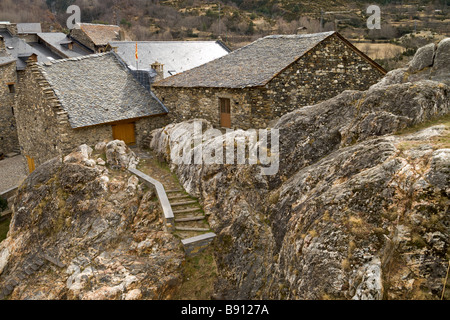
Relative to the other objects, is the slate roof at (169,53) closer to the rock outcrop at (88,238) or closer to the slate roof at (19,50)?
the rock outcrop at (88,238)

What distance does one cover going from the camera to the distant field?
34656mm

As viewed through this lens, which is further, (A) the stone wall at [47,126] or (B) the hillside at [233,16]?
(B) the hillside at [233,16]

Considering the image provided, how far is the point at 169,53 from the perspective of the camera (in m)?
27.4

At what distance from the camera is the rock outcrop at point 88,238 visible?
11.4 metres

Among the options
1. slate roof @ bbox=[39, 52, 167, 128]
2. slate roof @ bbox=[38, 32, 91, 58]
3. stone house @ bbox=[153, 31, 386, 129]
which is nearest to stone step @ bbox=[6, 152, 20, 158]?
slate roof @ bbox=[38, 32, 91, 58]

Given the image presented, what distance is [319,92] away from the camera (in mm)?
17641

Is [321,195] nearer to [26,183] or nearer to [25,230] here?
[25,230]

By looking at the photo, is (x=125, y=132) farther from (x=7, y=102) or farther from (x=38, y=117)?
(x=7, y=102)

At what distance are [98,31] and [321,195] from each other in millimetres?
45374

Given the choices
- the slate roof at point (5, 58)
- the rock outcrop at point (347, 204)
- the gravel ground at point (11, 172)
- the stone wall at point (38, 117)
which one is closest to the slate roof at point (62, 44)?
the slate roof at point (5, 58)

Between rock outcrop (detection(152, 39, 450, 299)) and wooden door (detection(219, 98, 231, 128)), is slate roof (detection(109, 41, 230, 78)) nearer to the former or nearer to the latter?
wooden door (detection(219, 98, 231, 128))

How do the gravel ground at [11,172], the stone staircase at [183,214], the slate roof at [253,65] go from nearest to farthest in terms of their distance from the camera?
the stone staircase at [183,214], the slate roof at [253,65], the gravel ground at [11,172]

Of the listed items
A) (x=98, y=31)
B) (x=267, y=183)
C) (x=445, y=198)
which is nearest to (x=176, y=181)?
(x=267, y=183)

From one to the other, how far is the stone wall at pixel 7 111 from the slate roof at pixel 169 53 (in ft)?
44.1
